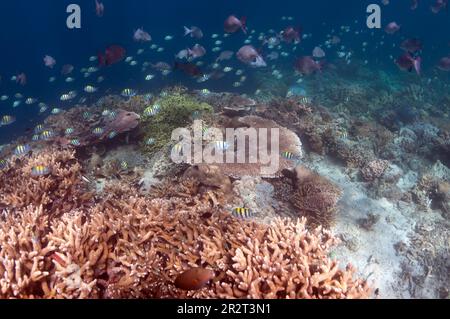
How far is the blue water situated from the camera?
35469 millimetres

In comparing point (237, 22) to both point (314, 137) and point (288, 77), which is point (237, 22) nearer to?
point (314, 137)

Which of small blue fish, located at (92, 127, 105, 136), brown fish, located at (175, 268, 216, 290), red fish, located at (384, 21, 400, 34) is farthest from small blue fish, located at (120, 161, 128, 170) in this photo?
red fish, located at (384, 21, 400, 34)

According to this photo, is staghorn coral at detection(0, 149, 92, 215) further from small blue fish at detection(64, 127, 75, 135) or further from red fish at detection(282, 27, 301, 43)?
red fish at detection(282, 27, 301, 43)

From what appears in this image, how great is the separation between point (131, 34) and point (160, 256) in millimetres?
71366

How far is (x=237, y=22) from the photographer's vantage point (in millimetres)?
11227

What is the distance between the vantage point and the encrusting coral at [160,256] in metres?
3.59

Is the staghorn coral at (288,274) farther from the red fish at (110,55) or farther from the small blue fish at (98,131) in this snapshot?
the red fish at (110,55)

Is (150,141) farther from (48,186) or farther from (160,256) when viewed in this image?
(160,256)

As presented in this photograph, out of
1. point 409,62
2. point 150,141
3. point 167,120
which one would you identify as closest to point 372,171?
point 409,62

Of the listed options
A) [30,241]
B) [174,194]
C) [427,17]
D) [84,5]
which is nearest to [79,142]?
[174,194]

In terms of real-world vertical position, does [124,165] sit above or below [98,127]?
below

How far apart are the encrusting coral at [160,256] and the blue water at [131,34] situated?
64.2 feet

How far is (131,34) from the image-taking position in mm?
67250

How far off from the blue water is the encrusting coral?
19.6 meters
